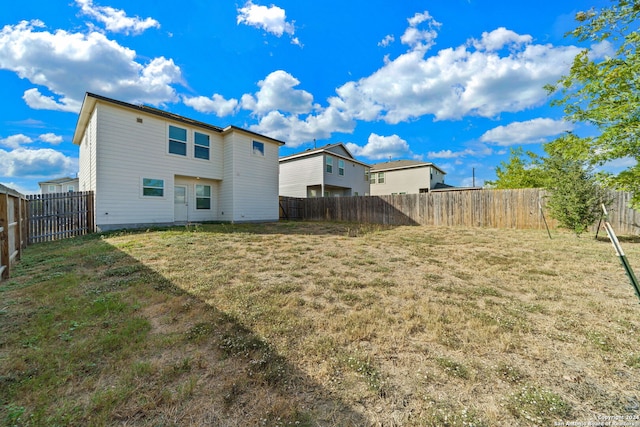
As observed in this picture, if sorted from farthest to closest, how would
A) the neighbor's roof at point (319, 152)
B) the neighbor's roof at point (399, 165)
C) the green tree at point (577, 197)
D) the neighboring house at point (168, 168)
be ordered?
the neighbor's roof at point (399, 165) → the neighbor's roof at point (319, 152) → the neighboring house at point (168, 168) → the green tree at point (577, 197)

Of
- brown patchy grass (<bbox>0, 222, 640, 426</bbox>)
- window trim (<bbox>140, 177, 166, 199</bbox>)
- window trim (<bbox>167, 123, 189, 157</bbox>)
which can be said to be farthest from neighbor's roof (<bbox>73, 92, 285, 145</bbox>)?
brown patchy grass (<bbox>0, 222, 640, 426</bbox>)

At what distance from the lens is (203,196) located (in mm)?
12953

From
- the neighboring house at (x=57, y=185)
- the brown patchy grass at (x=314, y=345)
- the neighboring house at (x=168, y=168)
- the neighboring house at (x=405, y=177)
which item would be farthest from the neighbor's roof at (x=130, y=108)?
the neighboring house at (x=57, y=185)

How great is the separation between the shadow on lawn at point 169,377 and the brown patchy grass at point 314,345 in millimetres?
11

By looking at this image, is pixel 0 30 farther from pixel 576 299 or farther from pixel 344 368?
pixel 576 299

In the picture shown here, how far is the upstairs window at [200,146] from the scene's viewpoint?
12.0 m

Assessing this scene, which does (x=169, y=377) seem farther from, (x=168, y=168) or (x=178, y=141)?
(x=178, y=141)

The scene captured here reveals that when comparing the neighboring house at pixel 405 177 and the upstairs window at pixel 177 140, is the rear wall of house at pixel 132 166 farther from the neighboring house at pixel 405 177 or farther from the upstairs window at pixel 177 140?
the neighboring house at pixel 405 177

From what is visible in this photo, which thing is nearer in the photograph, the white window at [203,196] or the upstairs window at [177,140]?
the upstairs window at [177,140]

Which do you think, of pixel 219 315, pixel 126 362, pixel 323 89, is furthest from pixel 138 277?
pixel 323 89

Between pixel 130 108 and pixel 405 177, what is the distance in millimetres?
23710

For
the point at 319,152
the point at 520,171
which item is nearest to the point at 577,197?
the point at 520,171

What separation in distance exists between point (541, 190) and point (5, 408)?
14.8 metres

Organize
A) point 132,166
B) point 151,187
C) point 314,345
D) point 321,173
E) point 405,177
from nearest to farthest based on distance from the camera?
point 314,345, point 132,166, point 151,187, point 321,173, point 405,177
